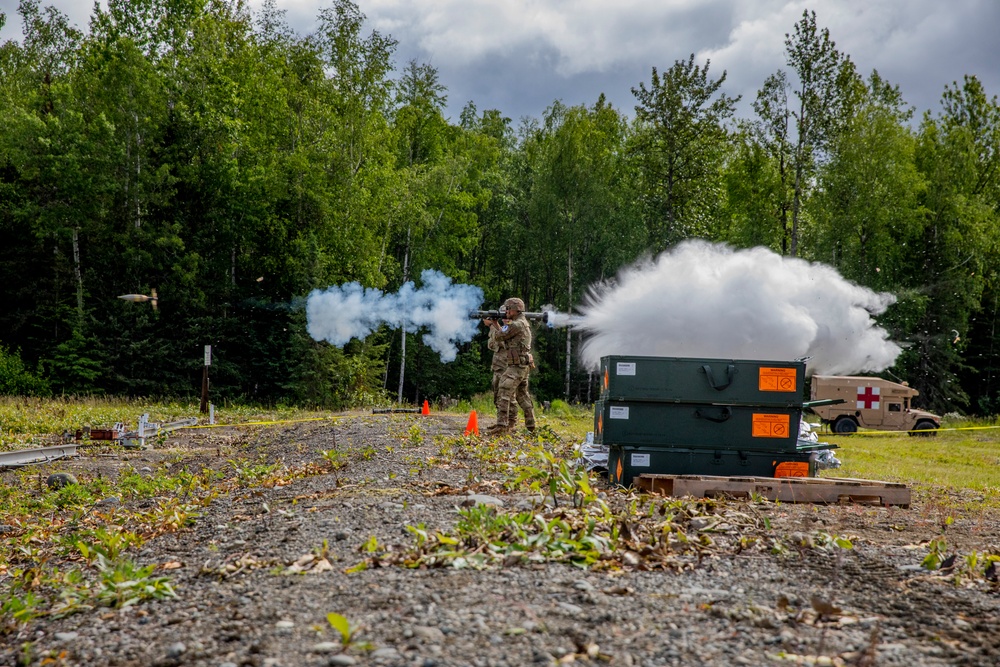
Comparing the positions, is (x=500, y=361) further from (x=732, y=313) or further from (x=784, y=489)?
(x=784, y=489)

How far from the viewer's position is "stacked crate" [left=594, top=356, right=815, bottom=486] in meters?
9.87

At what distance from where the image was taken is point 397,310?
27.0 metres

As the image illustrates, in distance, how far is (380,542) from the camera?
639cm

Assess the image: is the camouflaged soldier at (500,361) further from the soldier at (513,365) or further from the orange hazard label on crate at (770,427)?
the orange hazard label on crate at (770,427)

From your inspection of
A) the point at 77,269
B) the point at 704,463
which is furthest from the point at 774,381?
the point at 77,269

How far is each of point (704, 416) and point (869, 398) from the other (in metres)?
20.4

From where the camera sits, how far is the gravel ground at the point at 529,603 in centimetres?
434

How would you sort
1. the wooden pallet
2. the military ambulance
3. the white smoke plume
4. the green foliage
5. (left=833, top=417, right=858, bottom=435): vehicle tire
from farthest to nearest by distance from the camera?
the green foliage
the military ambulance
(left=833, top=417, right=858, bottom=435): vehicle tire
the white smoke plume
the wooden pallet

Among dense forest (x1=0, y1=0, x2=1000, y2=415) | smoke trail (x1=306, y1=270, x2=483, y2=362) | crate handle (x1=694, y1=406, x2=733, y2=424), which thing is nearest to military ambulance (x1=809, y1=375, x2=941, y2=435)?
dense forest (x1=0, y1=0, x2=1000, y2=415)

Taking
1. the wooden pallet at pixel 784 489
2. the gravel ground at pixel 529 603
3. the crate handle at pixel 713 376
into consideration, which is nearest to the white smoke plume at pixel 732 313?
the crate handle at pixel 713 376

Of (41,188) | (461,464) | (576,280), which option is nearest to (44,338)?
(41,188)

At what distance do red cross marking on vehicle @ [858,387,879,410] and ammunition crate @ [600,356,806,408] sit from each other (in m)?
20.0

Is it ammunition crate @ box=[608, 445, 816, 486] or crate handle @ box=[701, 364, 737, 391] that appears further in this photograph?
ammunition crate @ box=[608, 445, 816, 486]

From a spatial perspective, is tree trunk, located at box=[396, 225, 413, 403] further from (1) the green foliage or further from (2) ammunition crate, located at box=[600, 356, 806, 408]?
(2) ammunition crate, located at box=[600, 356, 806, 408]
